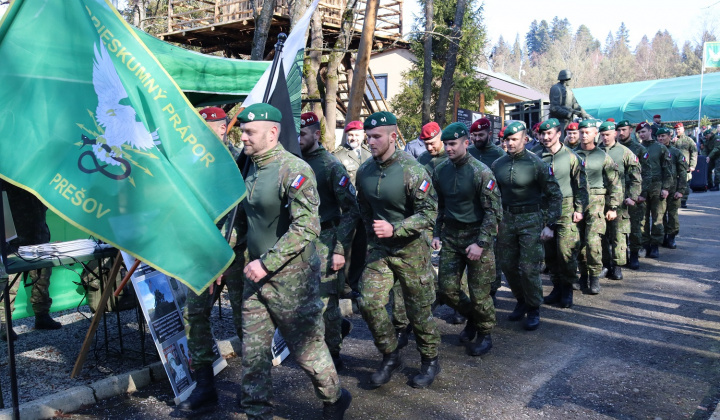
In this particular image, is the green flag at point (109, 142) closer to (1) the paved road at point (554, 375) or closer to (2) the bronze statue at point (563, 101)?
(1) the paved road at point (554, 375)

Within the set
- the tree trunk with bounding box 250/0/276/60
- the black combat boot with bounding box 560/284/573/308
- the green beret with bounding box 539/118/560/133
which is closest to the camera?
the green beret with bounding box 539/118/560/133

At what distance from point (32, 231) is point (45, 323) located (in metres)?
1.11

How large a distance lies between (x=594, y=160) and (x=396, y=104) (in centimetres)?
1721

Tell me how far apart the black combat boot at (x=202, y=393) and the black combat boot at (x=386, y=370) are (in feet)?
4.36

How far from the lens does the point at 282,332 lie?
4.25 meters

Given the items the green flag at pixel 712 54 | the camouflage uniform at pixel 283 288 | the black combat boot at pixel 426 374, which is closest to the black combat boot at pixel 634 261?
the black combat boot at pixel 426 374

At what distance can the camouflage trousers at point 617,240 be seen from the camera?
958 centimetres

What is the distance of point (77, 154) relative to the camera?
3.88m

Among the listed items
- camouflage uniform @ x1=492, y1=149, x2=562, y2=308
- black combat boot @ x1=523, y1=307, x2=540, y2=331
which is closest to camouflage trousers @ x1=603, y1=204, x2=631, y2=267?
camouflage uniform @ x1=492, y1=149, x2=562, y2=308

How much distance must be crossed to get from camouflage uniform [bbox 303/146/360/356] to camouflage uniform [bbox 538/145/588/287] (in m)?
3.28

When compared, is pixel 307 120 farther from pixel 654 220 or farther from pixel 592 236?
pixel 654 220

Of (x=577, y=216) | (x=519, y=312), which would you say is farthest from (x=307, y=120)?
(x=577, y=216)

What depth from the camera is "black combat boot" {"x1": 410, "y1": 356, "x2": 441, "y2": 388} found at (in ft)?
17.6

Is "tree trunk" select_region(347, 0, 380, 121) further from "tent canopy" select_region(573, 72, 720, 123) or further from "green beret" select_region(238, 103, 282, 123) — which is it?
"tent canopy" select_region(573, 72, 720, 123)
